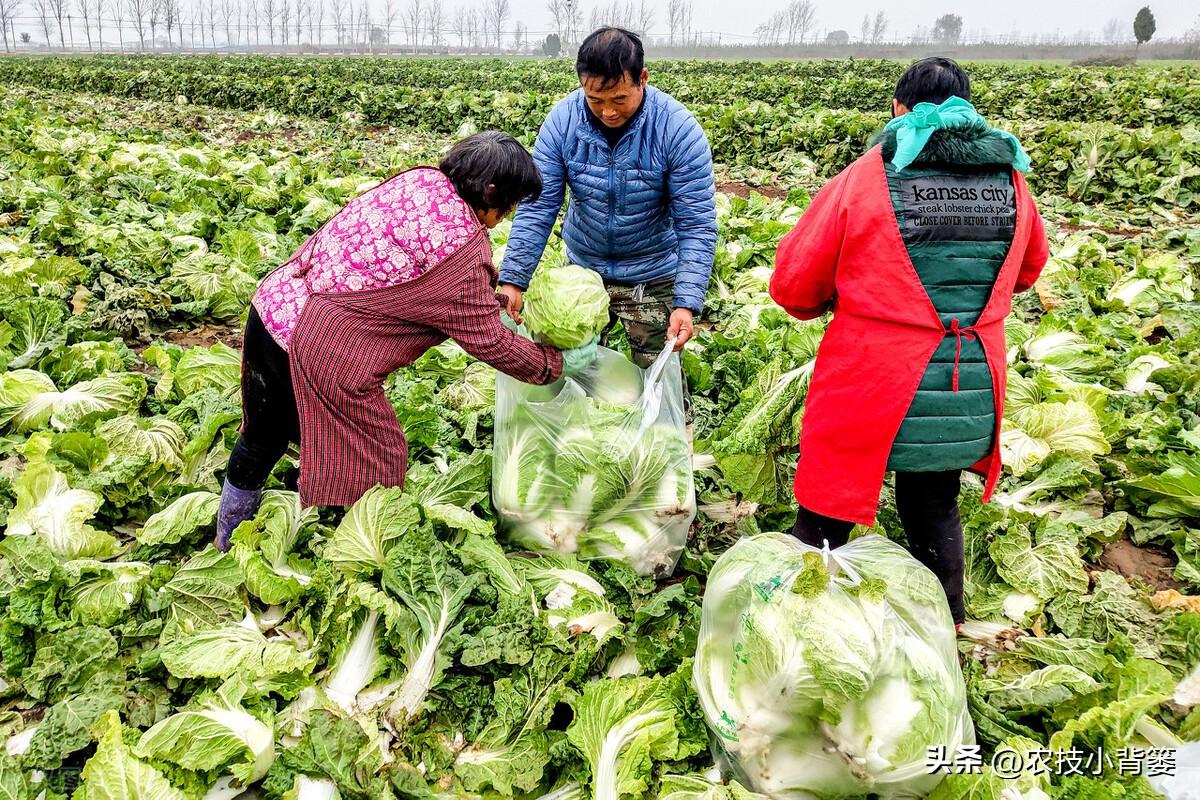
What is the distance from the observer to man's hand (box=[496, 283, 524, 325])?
3.17 meters

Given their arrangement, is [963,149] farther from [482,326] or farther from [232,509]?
[232,509]

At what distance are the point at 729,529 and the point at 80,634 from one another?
2467 millimetres

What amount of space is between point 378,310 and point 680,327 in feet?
3.74

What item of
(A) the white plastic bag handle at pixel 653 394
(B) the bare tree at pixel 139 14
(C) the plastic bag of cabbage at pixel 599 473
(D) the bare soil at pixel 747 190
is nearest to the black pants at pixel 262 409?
(C) the plastic bag of cabbage at pixel 599 473

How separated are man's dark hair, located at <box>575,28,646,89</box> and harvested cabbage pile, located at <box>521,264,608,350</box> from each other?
73 centimetres

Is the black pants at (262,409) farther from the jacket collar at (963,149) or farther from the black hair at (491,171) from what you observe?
the jacket collar at (963,149)

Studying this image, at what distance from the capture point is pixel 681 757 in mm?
2160

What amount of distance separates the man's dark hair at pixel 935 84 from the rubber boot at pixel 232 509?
109 inches

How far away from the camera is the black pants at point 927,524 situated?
2.49 metres

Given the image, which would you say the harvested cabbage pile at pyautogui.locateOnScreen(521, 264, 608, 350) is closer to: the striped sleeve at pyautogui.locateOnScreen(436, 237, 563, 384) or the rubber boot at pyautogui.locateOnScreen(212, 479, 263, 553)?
the striped sleeve at pyautogui.locateOnScreen(436, 237, 563, 384)

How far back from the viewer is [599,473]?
9.23 ft

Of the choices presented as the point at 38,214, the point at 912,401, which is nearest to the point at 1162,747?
the point at 912,401

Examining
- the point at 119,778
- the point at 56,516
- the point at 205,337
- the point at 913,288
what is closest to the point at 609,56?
the point at 913,288

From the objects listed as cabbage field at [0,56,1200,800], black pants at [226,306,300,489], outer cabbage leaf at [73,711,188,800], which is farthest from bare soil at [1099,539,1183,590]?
outer cabbage leaf at [73,711,188,800]
